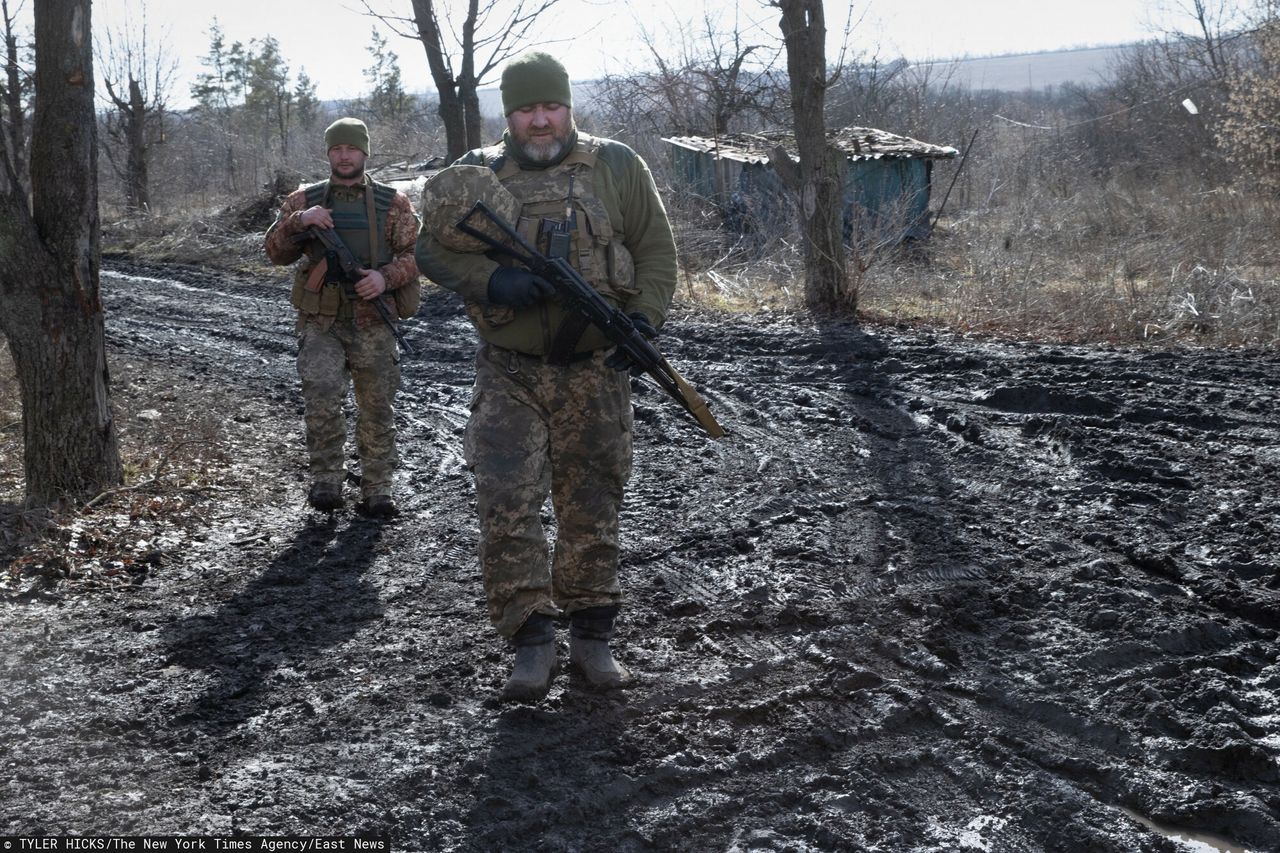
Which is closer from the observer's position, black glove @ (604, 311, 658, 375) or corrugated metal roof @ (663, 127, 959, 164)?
black glove @ (604, 311, 658, 375)

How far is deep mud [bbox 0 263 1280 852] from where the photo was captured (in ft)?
10.3

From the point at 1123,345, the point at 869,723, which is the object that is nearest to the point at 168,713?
the point at 869,723

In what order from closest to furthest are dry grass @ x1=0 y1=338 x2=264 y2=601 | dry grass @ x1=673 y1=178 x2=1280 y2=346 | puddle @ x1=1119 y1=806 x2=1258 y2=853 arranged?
puddle @ x1=1119 y1=806 x2=1258 y2=853 → dry grass @ x1=0 y1=338 x2=264 y2=601 → dry grass @ x1=673 y1=178 x2=1280 y2=346

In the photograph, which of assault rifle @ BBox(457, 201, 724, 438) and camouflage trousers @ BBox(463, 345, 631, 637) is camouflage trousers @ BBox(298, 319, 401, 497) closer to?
camouflage trousers @ BBox(463, 345, 631, 637)

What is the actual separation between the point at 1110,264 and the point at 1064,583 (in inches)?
417

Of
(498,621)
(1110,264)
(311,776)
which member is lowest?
(311,776)

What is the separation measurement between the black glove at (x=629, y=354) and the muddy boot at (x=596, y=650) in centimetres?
84

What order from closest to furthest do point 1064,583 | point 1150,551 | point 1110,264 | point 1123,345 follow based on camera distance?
point 1064,583
point 1150,551
point 1123,345
point 1110,264

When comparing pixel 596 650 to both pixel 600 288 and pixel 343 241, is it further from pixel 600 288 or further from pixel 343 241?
pixel 343 241

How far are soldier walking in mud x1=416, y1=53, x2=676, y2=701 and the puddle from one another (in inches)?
64.7

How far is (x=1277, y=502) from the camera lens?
18.1 ft

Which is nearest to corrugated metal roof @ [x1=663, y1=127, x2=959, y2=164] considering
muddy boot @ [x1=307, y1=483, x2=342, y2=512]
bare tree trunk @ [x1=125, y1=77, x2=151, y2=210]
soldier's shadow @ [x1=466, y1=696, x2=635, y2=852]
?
bare tree trunk @ [x1=125, y1=77, x2=151, y2=210]

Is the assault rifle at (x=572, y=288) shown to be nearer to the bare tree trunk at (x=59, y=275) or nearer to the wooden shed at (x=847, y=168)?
the bare tree trunk at (x=59, y=275)

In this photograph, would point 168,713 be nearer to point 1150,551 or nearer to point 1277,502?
point 1150,551
